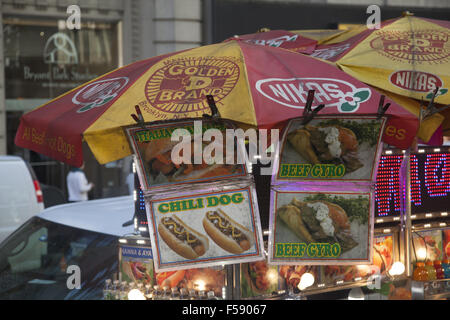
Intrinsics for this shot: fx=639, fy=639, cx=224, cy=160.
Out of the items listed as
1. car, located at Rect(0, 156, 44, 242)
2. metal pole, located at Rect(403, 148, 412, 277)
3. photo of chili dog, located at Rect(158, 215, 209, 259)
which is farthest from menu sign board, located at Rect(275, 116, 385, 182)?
car, located at Rect(0, 156, 44, 242)

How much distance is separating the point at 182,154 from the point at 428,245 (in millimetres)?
2558

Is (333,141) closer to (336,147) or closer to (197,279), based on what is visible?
(336,147)

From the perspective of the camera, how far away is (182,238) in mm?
4000

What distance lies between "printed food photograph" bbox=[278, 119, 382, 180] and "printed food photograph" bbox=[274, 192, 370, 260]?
146 mm

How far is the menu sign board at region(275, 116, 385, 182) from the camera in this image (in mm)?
3951

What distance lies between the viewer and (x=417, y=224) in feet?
17.4

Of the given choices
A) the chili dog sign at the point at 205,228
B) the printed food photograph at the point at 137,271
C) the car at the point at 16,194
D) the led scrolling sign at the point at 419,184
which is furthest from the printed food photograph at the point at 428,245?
the car at the point at 16,194

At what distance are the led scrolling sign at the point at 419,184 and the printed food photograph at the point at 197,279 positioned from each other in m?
1.49

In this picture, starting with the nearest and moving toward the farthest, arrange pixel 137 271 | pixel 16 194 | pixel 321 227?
pixel 321 227, pixel 137 271, pixel 16 194

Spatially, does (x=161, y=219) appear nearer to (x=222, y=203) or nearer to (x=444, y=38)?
(x=222, y=203)

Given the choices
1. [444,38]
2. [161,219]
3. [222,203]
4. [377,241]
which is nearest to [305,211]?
[222,203]

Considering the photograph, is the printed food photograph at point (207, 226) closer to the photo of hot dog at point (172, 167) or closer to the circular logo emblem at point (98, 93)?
the photo of hot dog at point (172, 167)

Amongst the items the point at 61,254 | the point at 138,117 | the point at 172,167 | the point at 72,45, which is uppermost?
the point at 72,45

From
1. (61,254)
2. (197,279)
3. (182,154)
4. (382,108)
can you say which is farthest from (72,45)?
(382,108)
